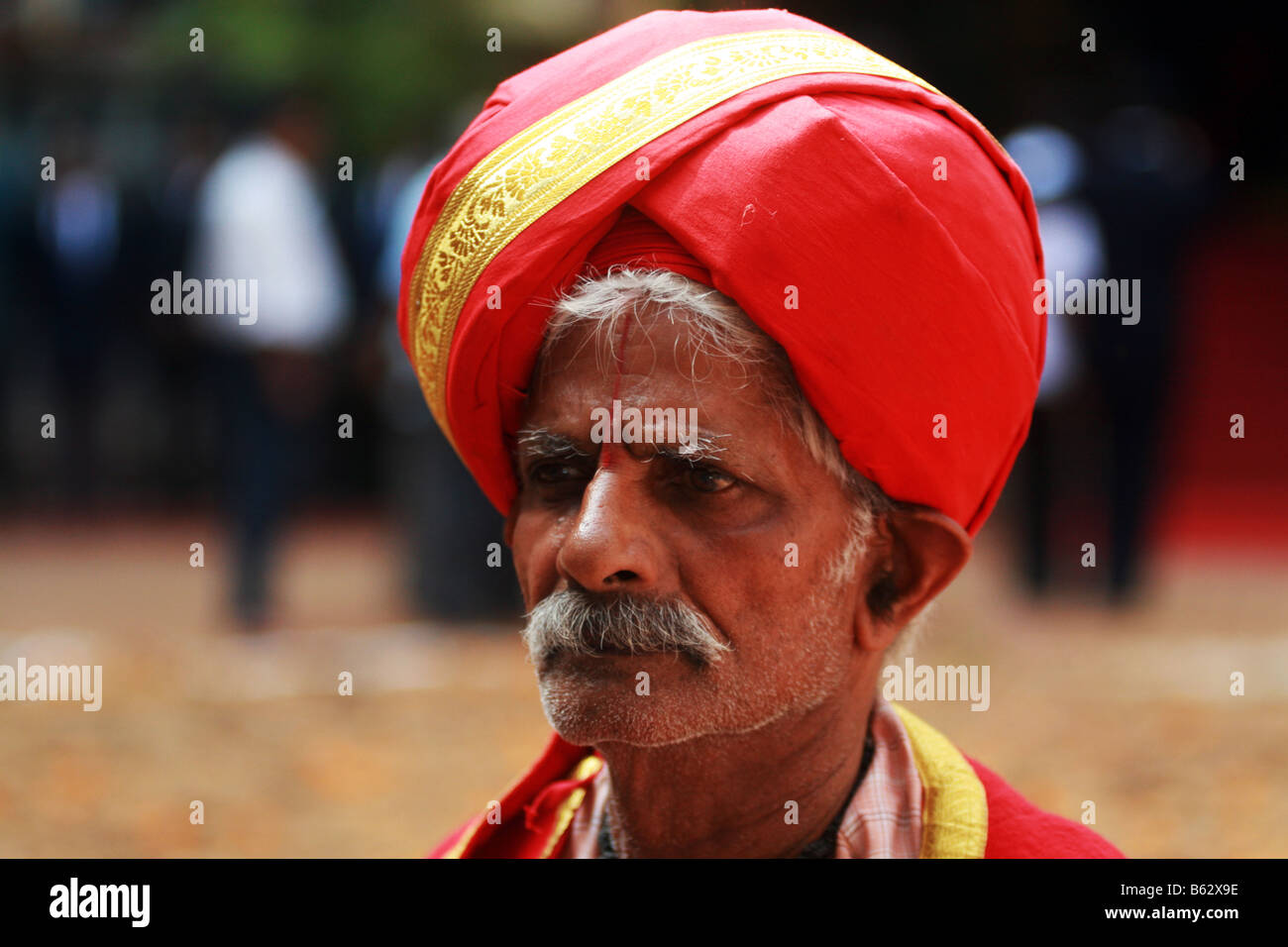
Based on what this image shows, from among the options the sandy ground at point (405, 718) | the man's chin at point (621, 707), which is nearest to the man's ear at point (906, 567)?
the man's chin at point (621, 707)

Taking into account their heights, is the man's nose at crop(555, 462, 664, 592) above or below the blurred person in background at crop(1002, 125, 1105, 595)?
below

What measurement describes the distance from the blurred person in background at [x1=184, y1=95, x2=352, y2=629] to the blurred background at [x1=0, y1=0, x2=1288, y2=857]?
21 mm

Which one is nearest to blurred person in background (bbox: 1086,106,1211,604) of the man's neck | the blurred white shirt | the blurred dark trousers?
the blurred white shirt

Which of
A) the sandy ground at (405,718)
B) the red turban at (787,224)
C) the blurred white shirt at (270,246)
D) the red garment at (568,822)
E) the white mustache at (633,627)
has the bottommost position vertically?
the sandy ground at (405,718)

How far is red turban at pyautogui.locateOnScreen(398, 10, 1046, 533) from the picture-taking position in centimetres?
227

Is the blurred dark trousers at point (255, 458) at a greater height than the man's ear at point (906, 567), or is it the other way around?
the blurred dark trousers at point (255, 458)

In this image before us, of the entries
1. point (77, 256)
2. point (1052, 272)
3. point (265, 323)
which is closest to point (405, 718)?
point (265, 323)

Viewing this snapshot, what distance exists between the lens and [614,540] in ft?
7.55

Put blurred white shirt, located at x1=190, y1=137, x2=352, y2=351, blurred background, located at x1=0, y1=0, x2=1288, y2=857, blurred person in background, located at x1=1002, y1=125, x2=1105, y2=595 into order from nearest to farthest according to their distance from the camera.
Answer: blurred background, located at x1=0, y1=0, x2=1288, y2=857, blurred white shirt, located at x1=190, y1=137, x2=352, y2=351, blurred person in background, located at x1=1002, y1=125, x2=1105, y2=595

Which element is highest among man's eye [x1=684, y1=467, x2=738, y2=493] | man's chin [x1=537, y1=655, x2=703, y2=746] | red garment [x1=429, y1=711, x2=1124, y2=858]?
man's eye [x1=684, y1=467, x2=738, y2=493]

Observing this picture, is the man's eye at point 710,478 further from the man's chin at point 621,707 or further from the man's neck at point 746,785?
the man's neck at point 746,785

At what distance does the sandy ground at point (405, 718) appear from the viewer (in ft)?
20.9

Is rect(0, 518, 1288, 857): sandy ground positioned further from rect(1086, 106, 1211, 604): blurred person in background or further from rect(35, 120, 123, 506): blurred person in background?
rect(35, 120, 123, 506): blurred person in background

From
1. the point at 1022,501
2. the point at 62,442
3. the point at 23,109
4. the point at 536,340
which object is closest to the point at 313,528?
the point at 62,442
